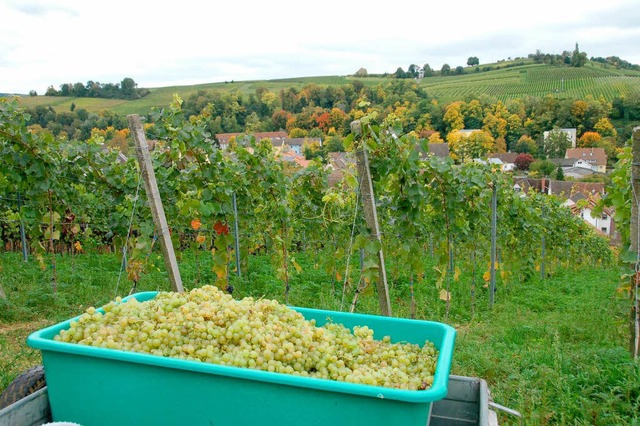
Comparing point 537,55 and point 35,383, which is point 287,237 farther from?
point 537,55

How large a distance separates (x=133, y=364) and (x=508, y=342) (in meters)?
3.99

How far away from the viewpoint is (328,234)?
7.83 meters

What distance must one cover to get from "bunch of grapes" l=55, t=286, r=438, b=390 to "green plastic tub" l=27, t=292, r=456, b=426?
0.08 meters

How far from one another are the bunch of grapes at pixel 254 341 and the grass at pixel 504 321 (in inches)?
59.9

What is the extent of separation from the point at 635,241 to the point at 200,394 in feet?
11.5

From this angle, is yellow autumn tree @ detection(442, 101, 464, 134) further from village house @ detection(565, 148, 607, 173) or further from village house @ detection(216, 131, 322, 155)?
village house @ detection(216, 131, 322, 155)

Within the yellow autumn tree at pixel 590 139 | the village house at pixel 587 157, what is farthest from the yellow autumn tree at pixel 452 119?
the yellow autumn tree at pixel 590 139

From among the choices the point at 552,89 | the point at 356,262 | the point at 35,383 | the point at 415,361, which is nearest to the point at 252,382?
the point at 415,361

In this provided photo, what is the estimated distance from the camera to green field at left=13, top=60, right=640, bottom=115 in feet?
213

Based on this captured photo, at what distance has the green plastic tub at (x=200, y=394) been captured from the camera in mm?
1556

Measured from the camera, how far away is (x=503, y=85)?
74688 millimetres

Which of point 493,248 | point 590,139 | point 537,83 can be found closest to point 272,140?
point 493,248

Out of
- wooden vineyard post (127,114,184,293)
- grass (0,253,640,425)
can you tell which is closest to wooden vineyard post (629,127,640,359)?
grass (0,253,640,425)

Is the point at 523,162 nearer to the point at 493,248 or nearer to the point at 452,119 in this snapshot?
the point at 452,119
